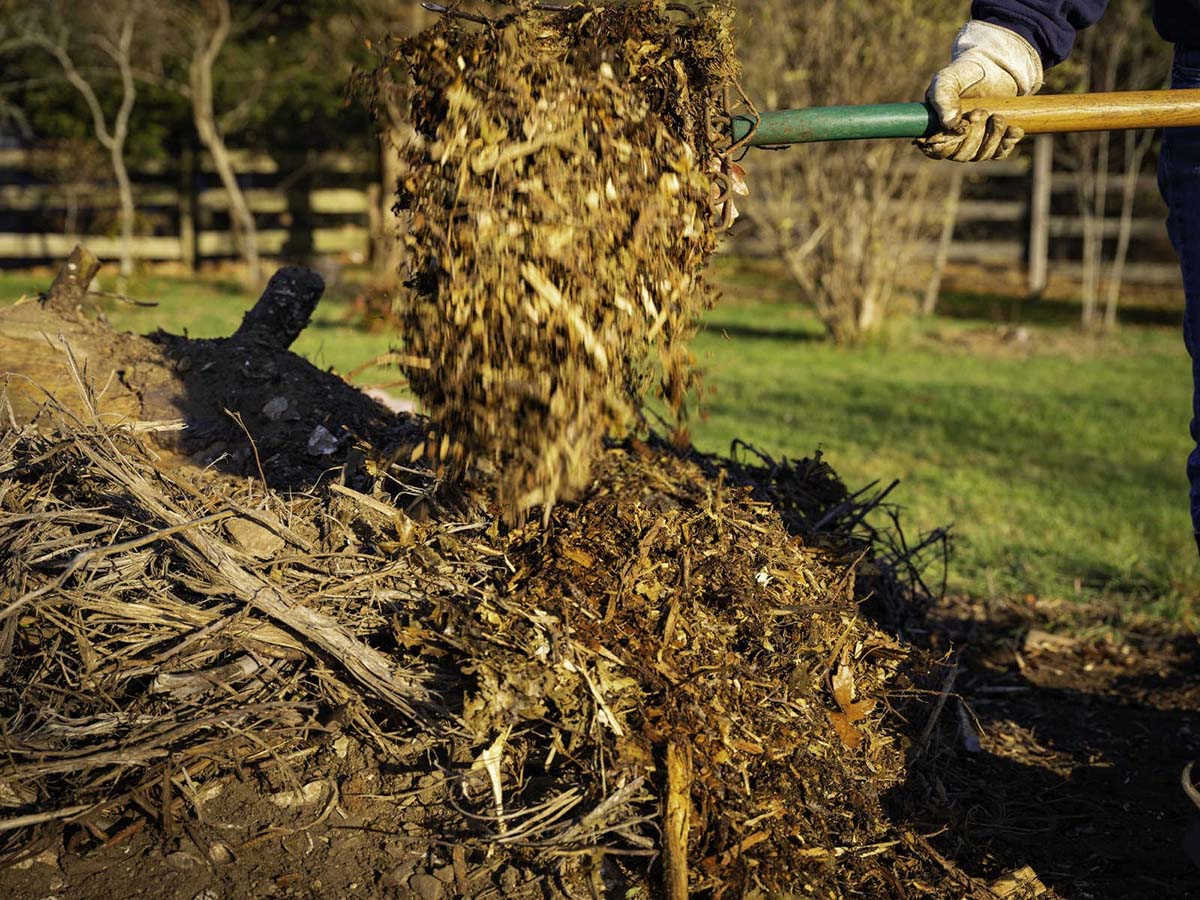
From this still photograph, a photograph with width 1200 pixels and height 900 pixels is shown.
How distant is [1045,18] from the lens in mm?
2742

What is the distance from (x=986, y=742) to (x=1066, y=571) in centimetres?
193

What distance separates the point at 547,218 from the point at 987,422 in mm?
6072

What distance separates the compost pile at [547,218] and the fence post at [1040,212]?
40.9ft

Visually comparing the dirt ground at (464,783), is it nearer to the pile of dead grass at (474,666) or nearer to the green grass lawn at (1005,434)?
the pile of dead grass at (474,666)

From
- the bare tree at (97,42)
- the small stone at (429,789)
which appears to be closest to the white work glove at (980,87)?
the small stone at (429,789)

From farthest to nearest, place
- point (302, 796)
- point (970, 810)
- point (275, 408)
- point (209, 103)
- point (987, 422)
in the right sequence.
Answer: point (209, 103), point (987, 422), point (275, 408), point (970, 810), point (302, 796)

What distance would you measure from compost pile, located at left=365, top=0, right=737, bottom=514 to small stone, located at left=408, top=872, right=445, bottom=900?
0.74 m

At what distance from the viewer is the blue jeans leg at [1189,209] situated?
8.85 ft

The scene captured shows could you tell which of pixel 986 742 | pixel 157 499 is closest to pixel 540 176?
pixel 157 499

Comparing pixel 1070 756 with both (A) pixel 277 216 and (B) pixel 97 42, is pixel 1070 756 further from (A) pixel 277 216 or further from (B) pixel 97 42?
(A) pixel 277 216

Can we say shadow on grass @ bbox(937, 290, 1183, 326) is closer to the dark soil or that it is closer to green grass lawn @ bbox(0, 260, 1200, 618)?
→ green grass lawn @ bbox(0, 260, 1200, 618)

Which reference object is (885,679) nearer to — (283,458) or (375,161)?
(283,458)

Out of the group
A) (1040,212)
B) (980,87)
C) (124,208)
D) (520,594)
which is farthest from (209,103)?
(520,594)

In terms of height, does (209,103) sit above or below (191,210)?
above
